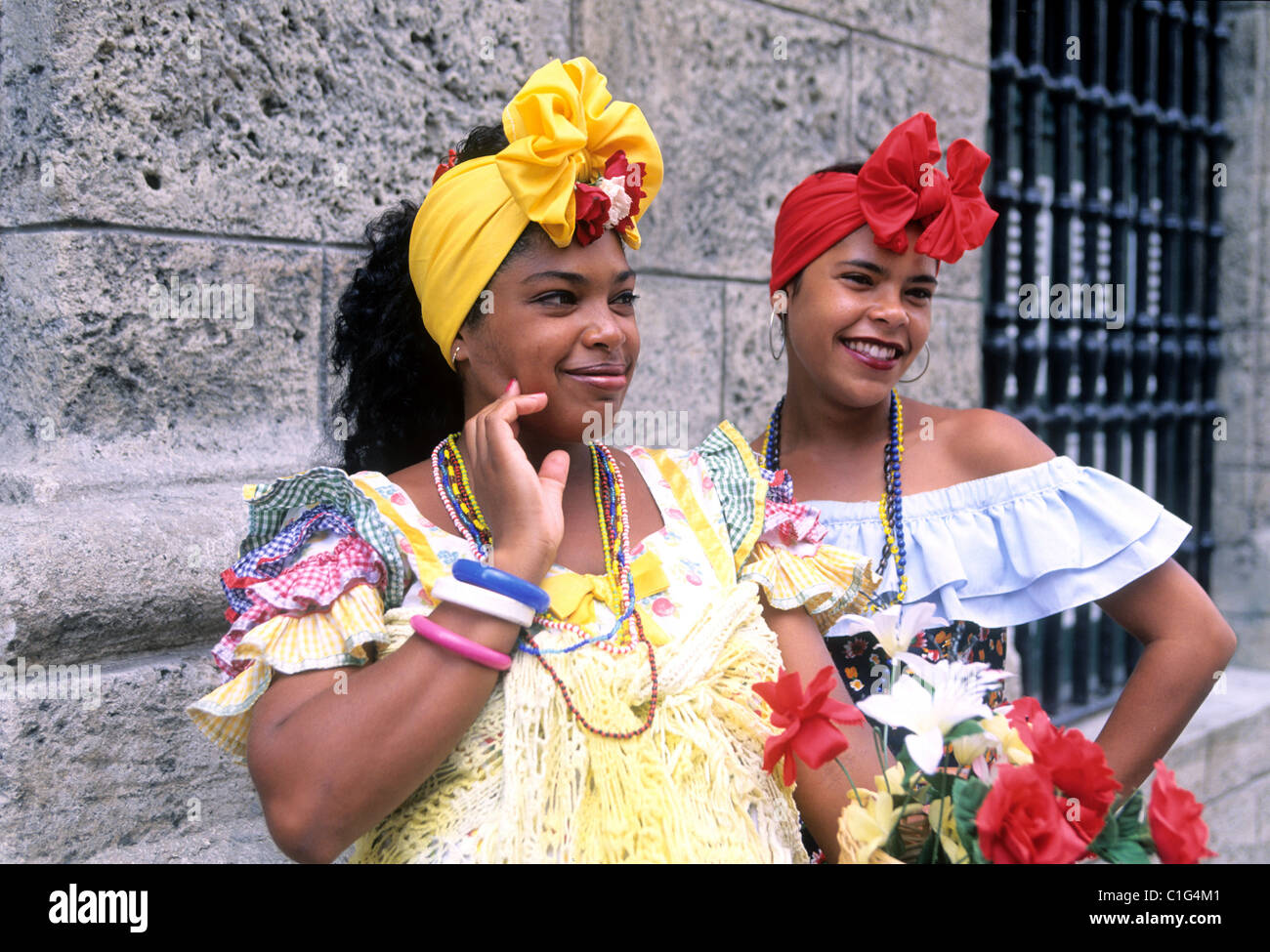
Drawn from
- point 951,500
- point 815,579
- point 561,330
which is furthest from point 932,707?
point 951,500

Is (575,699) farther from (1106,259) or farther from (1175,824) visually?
(1106,259)

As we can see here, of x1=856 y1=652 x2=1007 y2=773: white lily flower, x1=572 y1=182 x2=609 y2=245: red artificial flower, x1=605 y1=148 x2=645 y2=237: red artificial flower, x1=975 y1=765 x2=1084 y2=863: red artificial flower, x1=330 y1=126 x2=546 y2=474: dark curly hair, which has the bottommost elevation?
x1=975 y1=765 x2=1084 y2=863: red artificial flower

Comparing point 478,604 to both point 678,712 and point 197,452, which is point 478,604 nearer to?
point 678,712

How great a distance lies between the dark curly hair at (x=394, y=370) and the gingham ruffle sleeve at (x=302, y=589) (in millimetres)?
328

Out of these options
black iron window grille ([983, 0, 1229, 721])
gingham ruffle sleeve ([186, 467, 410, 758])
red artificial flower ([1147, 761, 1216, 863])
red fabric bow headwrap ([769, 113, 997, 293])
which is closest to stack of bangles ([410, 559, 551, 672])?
gingham ruffle sleeve ([186, 467, 410, 758])

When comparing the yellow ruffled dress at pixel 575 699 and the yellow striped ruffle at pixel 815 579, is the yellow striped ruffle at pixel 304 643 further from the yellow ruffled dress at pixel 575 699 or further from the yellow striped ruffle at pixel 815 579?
the yellow striped ruffle at pixel 815 579

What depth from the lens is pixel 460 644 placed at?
150cm

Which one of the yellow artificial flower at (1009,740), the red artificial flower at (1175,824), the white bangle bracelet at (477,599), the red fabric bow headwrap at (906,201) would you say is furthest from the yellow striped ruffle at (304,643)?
the red fabric bow headwrap at (906,201)

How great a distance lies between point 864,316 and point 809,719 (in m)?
1.07

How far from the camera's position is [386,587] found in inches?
65.8

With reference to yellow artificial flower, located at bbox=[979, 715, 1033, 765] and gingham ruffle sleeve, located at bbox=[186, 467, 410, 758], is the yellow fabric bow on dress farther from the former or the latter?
yellow artificial flower, located at bbox=[979, 715, 1033, 765]

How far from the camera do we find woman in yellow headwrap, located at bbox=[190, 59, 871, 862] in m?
1.51
